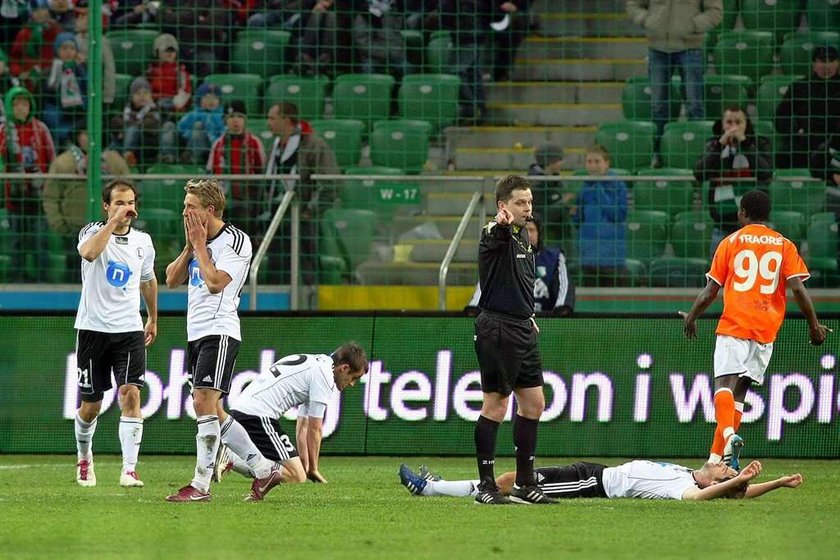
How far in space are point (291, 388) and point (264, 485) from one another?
109 cm

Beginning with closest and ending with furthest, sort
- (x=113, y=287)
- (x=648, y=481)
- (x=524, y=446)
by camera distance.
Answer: (x=524, y=446) → (x=648, y=481) → (x=113, y=287)

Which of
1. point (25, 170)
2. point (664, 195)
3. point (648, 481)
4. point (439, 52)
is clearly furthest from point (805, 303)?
point (25, 170)

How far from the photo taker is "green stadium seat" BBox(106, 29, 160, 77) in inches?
678

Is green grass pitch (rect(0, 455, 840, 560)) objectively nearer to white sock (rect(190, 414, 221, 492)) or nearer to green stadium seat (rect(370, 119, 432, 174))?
white sock (rect(190, 414, 221, 492))

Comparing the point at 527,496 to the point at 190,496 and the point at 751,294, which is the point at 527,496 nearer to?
the point at 190,496

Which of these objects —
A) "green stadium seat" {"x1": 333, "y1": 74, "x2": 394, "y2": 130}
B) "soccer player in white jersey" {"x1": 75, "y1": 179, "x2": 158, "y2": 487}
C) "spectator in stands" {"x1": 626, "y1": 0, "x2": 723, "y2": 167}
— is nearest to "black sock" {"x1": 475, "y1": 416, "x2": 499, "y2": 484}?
"soccer player in white jersey" {"x1": 75, "y1": 179, "x2": 158, "y2": 487}

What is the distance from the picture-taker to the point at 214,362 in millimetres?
9492

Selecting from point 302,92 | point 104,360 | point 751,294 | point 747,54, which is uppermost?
point 747,54

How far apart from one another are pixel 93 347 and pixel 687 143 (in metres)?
7.49

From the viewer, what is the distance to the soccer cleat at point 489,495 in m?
9.48

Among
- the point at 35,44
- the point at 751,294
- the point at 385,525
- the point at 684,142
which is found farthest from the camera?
the point at 35,44

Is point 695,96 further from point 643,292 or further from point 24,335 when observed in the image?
point 24,335

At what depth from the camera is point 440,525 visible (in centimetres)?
832

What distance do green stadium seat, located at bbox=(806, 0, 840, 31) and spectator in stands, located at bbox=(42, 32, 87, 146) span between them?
7987mm
